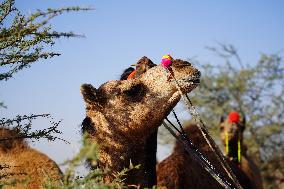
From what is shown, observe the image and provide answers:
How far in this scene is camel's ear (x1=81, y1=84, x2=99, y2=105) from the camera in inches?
143

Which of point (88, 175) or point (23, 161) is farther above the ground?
point (23, 161)

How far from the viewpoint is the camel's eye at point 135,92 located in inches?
145

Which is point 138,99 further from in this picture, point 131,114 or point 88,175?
point 88,175

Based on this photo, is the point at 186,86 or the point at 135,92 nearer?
the point at 186,86

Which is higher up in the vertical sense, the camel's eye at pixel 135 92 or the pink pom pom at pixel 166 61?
the pink pom pom at pixel 166 61

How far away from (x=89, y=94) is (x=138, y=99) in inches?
18.7

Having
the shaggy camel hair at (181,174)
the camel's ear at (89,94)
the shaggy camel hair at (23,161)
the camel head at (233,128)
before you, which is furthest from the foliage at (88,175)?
the camel head at (233,128)

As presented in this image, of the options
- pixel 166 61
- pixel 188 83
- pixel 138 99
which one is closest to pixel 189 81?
pixel 188 83

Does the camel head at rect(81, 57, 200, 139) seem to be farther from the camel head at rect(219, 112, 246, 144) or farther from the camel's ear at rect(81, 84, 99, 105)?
the camel head at rect(219, 112, 246, 144)

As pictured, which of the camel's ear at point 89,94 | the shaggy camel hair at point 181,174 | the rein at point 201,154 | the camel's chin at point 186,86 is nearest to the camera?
the rein at point 201,154

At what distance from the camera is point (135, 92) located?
12.2 feet

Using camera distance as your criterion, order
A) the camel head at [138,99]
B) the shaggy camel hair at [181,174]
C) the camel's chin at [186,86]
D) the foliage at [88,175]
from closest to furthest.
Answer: the foliage at [88,175], the camel's chin at [186,86], the camel head at [138,99], the shaggy camel hair at [181,174]

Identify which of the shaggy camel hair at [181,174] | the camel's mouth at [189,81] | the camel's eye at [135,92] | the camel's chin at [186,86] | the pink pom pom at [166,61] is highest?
the pink pom pom at [166,61]

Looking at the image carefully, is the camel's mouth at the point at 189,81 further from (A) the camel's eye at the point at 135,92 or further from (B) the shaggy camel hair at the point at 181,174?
(B) the shaggy camel hair at the point at 181,174
